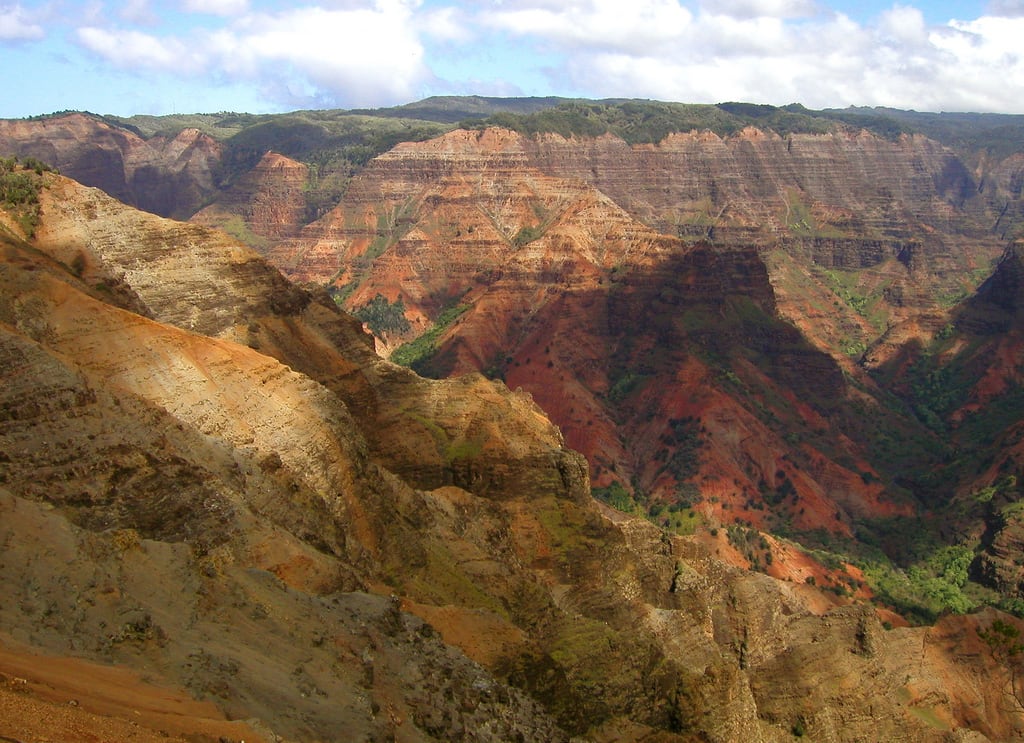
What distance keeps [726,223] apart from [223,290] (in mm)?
137492

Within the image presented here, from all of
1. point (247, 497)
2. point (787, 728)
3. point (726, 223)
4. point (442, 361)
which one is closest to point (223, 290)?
point (247, 497)

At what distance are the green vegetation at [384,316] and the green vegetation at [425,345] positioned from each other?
4.70 metres

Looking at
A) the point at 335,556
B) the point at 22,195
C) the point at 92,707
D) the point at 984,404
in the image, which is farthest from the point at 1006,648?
the point at 984,404

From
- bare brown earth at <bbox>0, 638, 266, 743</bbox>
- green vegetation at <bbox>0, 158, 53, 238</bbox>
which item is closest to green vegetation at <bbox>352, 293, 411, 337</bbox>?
green vegetation at <bbox>0, 158, 53, 238</bbox>

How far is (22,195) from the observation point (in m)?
48.1

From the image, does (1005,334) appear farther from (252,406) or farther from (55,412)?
(55,412)

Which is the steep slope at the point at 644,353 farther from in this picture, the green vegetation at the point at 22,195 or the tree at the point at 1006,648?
the green vegetation at the point at 22,195

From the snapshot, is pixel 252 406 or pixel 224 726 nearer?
pixel 224 726

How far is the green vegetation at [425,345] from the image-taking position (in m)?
121

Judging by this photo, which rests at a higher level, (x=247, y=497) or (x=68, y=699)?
(x=68, y=699)

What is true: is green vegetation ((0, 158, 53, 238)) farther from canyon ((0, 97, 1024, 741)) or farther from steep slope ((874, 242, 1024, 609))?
steep slope ((874, 242, 1024, 609))

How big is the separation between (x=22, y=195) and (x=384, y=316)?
92.3m

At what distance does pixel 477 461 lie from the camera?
46.6m

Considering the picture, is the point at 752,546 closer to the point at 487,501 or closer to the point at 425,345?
the point at 487,501
